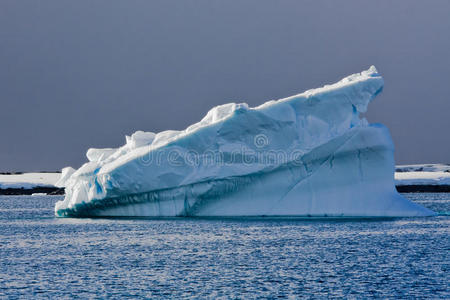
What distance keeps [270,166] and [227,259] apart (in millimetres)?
6715

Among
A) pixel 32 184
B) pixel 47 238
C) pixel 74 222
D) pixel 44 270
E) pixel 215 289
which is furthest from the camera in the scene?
pixel 32 184

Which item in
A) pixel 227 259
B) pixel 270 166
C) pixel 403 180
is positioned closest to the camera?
pixel 227 259

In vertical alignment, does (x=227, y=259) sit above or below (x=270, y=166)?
below

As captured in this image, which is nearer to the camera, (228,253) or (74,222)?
(228,253)

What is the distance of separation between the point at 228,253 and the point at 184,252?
1242mm

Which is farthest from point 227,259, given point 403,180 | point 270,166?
point 403,180

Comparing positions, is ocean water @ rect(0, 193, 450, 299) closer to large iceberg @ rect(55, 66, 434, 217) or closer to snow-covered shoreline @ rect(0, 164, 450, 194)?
large iceberg @ rect(55, 66, 434, 217)

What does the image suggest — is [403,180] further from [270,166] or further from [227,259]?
[227,259]

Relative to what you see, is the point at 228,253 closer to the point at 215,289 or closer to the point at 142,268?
the point at 142,268

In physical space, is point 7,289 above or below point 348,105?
below

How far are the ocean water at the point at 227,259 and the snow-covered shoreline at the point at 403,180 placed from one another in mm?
45144

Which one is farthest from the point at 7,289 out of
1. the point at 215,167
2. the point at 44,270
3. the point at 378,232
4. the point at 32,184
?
the point at 32,184

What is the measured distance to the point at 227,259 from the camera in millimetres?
18156

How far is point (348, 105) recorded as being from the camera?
24984mm
